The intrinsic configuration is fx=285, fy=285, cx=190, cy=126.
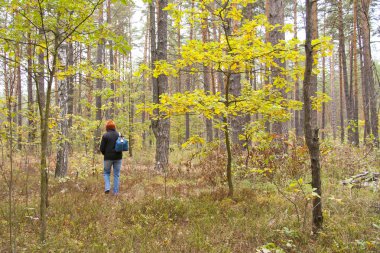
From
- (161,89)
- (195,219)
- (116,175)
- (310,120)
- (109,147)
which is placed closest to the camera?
(310,120)

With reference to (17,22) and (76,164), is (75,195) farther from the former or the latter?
(17,22)

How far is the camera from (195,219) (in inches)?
212

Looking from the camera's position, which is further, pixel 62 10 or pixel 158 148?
pixel 158 148

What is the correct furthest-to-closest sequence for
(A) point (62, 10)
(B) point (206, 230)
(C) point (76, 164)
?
(C) point (76, 164) < (B) point (206, 230) < (A) point (62, 10)

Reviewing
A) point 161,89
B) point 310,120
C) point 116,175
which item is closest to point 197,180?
point 116,175

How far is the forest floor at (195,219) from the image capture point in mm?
4289

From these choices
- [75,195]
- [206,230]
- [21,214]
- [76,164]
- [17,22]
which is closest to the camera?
[17,22]

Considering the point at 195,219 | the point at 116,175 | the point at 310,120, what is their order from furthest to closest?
the point at 116,175 → the point at 195,219 → the point at 310,120

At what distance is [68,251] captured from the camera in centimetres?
414

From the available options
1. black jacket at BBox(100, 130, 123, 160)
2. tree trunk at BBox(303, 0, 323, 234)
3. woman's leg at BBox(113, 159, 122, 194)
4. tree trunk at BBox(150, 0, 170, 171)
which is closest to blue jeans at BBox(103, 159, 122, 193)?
woman's leg at BBox(113, 159, 122, 194)

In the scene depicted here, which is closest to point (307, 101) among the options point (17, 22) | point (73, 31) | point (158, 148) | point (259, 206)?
point (259, 206)

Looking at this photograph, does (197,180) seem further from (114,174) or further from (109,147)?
(109,147)

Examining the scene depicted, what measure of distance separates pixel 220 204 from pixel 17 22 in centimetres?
487

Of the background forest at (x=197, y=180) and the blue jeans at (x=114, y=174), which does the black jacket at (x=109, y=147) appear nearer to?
the blue jeans at (x=114, y=174)
